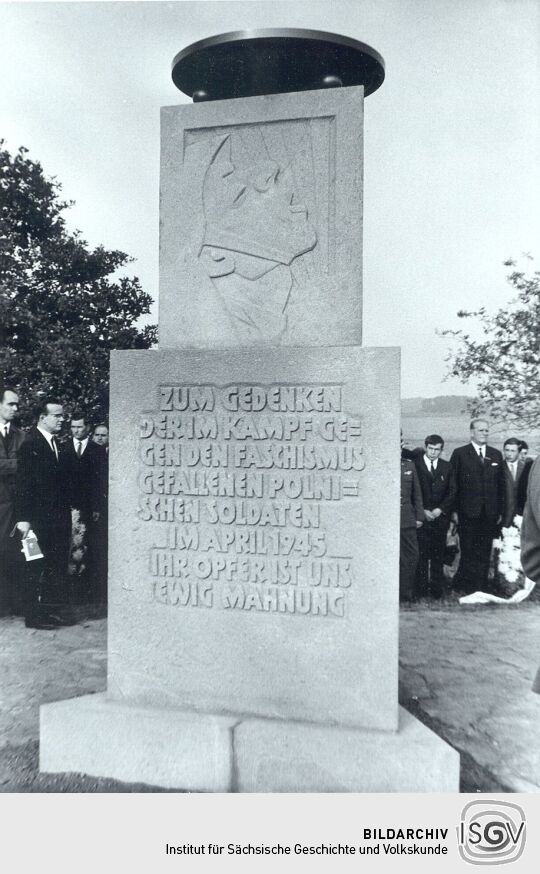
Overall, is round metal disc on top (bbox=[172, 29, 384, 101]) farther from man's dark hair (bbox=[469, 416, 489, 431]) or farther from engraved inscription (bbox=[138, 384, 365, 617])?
man's dark hair (bbox=[469, 416, 489, 431])

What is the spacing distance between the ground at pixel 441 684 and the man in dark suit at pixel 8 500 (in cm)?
32

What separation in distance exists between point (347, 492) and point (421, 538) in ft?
13.6

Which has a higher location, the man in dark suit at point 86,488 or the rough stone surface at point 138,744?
the man in dark suit at point 86,488

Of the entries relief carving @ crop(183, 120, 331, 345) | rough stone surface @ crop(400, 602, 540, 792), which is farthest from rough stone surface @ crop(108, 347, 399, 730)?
rough stone surface @ crop(400, 602, 540, 792)

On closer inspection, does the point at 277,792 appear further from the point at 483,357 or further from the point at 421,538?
the point at 483,357

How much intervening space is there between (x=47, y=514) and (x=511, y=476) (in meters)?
4.01

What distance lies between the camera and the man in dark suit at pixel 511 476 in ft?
22.0

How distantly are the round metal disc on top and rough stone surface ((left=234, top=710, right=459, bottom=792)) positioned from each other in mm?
2632

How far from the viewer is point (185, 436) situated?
3137 millimetres

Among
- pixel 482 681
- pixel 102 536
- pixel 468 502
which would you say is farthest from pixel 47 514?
pixel 468 502

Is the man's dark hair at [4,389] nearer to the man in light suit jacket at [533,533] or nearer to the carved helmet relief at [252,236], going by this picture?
the carved helmet relief at [252,236]

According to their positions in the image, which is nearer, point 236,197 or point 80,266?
point 236,197

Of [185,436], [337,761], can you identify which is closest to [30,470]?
[185,436]
